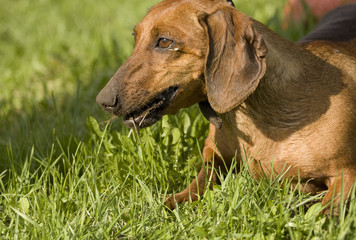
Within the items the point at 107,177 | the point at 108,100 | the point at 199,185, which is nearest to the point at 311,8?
the point at 199,185

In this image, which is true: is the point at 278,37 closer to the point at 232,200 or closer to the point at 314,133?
the point at 314,133

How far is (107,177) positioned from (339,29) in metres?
1.78

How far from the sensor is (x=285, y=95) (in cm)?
290

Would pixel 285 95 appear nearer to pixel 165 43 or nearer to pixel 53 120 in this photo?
pixel 165 43

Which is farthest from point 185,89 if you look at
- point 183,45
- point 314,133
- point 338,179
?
point 338,179

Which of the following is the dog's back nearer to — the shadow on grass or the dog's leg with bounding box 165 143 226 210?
the dog's leg with bounding box 165 143 226 210

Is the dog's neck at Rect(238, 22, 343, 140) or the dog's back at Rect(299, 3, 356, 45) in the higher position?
the dog's back at Rect(299, 3, 356, 45)

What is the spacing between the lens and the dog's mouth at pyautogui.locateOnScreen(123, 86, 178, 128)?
2764 mm

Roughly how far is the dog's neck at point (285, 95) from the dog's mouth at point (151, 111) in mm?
417

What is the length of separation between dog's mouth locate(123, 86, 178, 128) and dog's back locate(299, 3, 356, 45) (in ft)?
3.68

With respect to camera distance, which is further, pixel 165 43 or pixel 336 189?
pixel 336 189

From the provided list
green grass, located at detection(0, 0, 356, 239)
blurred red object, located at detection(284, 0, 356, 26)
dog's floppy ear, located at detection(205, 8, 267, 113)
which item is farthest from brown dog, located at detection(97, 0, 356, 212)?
blurred red object, located at detection(284, 0, 356, 26)

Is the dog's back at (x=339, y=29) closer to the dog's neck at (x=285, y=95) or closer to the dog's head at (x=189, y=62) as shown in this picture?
the dog's neck at (x=285, y=95)

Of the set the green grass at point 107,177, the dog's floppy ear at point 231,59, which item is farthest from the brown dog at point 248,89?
the green grass at point 107,177
